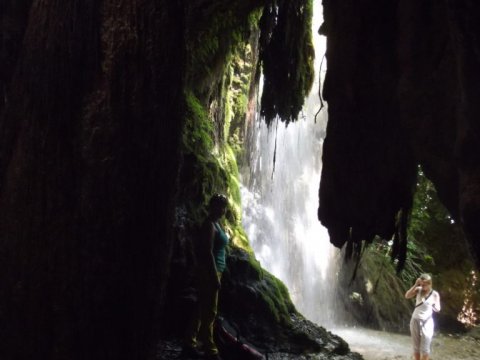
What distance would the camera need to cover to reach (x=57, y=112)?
2.46 m

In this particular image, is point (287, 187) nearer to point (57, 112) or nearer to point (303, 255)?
point (303, 255)

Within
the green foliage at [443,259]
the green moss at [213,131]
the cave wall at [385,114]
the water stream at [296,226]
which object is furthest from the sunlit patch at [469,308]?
the cave wall at [385,114]

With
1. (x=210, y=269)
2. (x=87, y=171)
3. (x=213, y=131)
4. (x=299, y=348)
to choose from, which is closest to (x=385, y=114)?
(x=210, y=269)

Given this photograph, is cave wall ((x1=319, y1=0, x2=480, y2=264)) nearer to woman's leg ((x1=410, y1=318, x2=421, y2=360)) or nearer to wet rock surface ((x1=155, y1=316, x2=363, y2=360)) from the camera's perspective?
wet rock surface ((x1=155, y1=316, x2=363, y2=360))

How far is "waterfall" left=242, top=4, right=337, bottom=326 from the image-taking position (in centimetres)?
1489

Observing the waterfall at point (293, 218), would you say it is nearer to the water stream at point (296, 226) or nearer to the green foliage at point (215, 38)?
the water stream at point (296, 226)

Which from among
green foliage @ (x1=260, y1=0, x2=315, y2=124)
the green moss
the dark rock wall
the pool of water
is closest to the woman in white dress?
the green moss

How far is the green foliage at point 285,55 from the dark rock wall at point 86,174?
324cm

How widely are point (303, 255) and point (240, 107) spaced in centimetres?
689

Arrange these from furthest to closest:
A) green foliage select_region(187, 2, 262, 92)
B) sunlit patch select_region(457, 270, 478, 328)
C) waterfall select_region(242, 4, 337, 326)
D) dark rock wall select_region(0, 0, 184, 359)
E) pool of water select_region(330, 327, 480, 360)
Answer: waterfall select_region(242, 4, 337, 326), sunlit patch select_region(457, 270, 478, 328), pool of water select_region(330, 327, 480, 360), green foliage select_region(187, 2, 262, 92), dark rock wall select_region(0, 0, 184, 359)

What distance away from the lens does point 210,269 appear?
4703 millimetres

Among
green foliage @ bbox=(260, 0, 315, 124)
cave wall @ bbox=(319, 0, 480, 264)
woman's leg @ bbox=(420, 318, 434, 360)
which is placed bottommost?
woman's leg @ bbox=(420, 318, 434, 360)

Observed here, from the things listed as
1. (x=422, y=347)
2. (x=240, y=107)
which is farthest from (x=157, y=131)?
(x=240, y=107)

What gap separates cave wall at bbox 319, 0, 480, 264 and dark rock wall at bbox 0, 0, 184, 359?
1837 mm
